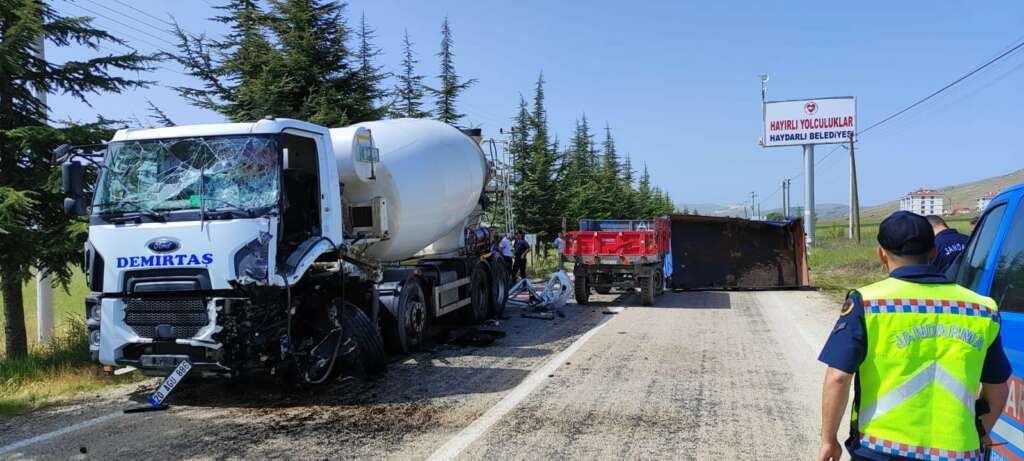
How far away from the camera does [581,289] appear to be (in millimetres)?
15562

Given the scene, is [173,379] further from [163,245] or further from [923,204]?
[923,204]

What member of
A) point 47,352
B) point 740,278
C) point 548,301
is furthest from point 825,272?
point 47,352

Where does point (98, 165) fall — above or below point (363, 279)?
above

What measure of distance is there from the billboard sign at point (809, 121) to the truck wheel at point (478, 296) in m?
35.1

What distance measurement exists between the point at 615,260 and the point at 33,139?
1101 cm

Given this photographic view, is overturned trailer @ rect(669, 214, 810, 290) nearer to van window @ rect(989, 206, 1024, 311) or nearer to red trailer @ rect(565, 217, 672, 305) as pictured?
red trailer @ rect(565, 217, 672, 305)

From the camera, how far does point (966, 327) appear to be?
2359mm

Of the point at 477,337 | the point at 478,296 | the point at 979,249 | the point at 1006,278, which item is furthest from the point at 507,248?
the point at 1006,278

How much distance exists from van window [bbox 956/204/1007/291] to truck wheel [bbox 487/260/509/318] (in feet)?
32.4

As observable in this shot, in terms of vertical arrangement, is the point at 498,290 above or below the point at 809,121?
below

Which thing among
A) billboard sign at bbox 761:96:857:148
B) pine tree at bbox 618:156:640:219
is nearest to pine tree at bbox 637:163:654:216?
pine tree at bbox 618:156:640:219

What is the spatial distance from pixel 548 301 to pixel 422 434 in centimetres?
889

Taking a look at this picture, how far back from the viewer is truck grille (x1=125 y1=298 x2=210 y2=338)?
621 centimetres

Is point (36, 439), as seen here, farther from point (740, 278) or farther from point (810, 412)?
point (740, 278)
